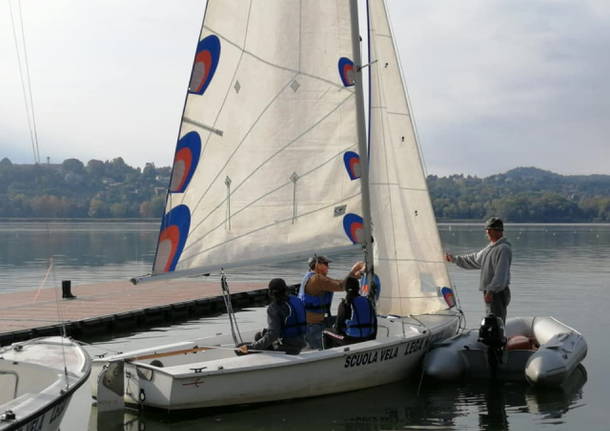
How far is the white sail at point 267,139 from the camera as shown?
11016 mm

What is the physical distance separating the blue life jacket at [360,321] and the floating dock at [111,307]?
5.30 m

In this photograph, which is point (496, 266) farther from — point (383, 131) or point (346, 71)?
point (346, 71)

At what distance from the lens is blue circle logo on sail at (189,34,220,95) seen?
11.0m

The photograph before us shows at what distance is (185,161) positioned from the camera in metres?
11.0

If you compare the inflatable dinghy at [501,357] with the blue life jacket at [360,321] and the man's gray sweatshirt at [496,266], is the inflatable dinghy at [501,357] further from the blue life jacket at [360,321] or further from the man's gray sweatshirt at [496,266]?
the blue life jacket at [360,321]

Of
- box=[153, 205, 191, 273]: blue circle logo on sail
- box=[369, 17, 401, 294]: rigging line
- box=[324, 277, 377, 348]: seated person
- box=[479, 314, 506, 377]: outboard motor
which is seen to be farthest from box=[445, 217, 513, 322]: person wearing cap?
box=[153, 205, 191, 273]: blue circle logo on sail

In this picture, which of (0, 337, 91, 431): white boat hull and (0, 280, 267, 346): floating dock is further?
(0, 280, 267, 346): floating dock

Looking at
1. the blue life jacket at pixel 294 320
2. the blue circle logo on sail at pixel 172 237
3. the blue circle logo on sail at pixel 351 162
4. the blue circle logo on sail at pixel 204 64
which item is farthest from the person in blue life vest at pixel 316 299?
the blue circle logo on sail at pixel 204 64

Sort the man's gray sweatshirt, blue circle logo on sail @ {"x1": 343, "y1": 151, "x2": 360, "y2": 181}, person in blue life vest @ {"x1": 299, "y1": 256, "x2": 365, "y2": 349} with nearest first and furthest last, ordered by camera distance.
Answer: person in blue life vest @ {"x1": 299, "y1": 256, "x2": 365, "y2": 349}
blue circle logo on sail @ {"x1": 343, "y1": 151, "x2": 360, "y2": 181}
the man's gray sweatshirt

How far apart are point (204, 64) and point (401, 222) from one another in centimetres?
435

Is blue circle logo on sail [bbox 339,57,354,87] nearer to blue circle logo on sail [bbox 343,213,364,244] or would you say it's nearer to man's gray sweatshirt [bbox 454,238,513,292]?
blue circle logo on sail [bbox 343,213,364,244]

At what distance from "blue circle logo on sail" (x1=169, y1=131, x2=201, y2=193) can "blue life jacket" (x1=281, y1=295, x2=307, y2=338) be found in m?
2.11

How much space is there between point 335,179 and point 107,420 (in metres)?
4.36

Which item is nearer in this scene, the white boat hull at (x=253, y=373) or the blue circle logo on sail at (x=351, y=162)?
the white boat hull at (x=253, y=373)
